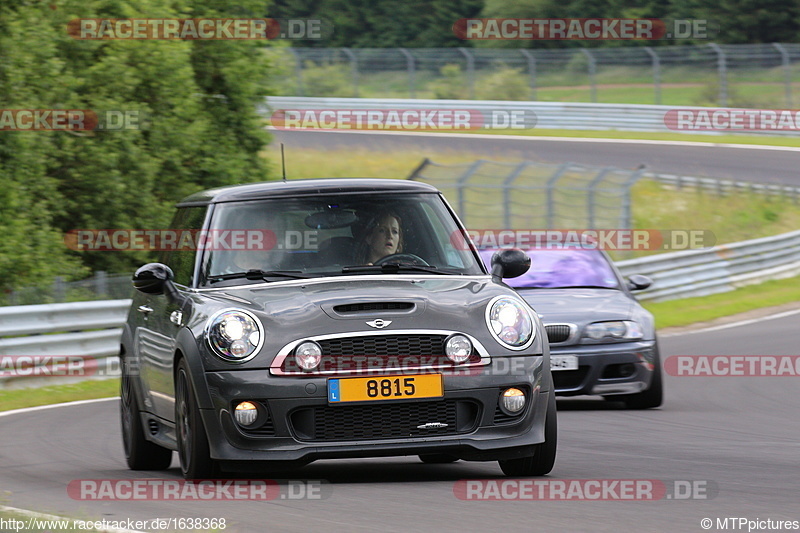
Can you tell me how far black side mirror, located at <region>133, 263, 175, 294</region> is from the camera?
774 centimetres

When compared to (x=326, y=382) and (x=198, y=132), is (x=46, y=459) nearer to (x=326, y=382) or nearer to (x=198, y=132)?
(x=326, y=382)

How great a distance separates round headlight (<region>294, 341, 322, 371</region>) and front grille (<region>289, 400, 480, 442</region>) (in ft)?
0.67

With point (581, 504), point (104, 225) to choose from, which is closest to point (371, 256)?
point (581, 504)

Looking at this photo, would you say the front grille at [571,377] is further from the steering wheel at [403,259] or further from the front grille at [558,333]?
the steering wheel at [403,259]

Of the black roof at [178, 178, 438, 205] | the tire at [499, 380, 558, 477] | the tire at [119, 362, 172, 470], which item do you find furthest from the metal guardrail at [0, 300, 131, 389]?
the tire at [499, 380, 558, 477]

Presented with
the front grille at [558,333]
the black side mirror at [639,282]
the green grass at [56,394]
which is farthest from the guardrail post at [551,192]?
the front grille at [558,333]

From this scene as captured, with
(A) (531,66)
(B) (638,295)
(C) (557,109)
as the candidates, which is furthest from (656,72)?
(B) (638,295)

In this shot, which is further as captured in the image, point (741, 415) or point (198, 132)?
point (198, 132)

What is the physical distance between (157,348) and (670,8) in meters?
55.0

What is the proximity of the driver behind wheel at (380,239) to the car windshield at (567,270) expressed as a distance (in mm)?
5107

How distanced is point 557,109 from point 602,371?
1252 inches

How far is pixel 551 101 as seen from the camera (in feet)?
142

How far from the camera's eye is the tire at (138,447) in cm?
838

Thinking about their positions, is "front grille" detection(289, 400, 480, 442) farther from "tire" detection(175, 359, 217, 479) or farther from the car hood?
the car hood
